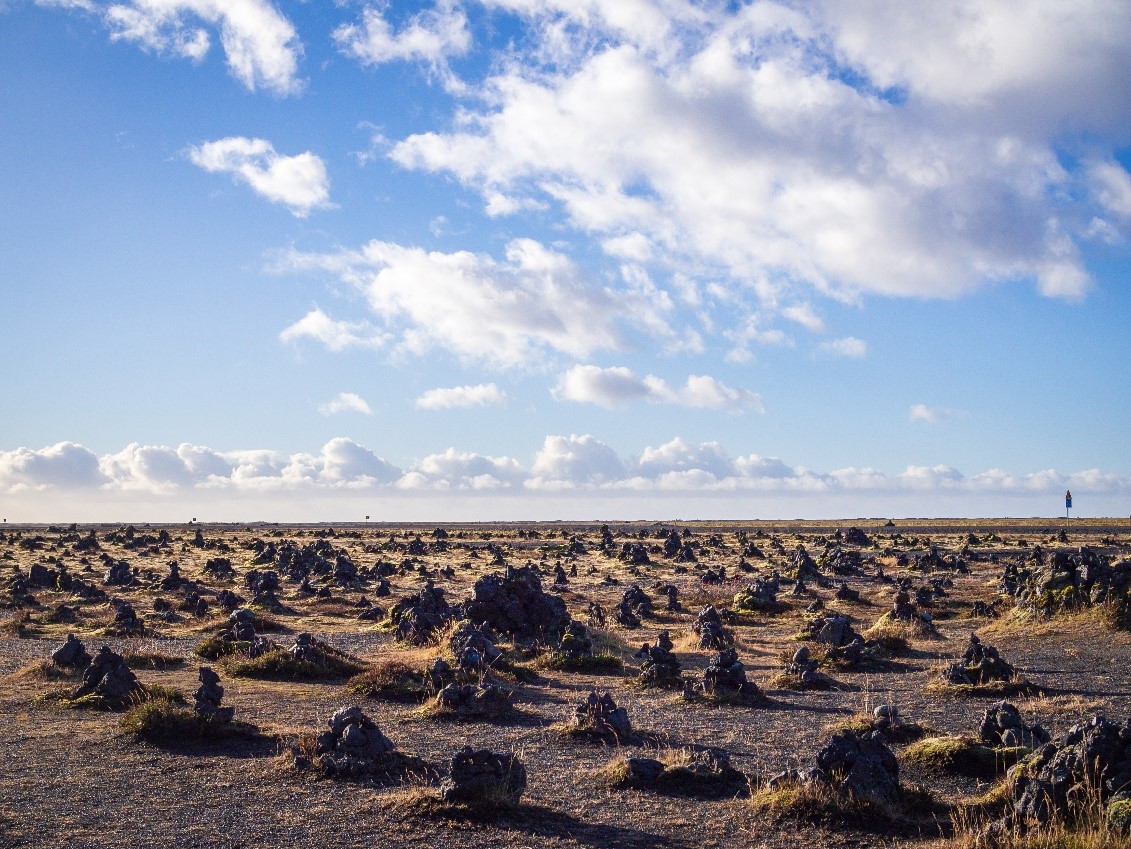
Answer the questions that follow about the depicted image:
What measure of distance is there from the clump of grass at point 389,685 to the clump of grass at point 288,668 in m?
1.56

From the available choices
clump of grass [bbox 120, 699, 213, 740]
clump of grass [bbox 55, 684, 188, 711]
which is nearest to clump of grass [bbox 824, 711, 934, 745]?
clump of grass [bbox 120, 699, 213, 740]

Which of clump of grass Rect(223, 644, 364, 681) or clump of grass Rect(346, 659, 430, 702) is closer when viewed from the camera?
clump of grass Rect(346, 659, 430, 702)

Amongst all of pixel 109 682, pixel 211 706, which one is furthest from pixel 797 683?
pixel 109 682

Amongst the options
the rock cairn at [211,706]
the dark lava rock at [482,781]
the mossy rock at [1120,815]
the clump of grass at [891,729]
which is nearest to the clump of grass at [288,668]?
the rock cairn at [211,706]

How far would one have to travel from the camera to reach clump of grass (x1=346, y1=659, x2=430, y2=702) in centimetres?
1962

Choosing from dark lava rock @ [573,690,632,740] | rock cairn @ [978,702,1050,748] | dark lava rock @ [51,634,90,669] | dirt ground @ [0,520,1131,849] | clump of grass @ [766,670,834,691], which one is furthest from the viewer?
dark lava rock @ [51,634,90,669]

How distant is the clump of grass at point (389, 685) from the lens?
19.6 m

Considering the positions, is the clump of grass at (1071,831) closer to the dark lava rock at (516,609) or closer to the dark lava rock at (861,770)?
the dark lava rock at (861,770)

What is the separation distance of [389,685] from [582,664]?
5748 mm

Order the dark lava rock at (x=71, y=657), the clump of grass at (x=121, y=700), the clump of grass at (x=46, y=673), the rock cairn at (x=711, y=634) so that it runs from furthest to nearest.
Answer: the rock cairn at (x=711, y=634) → the dark lava rock at (x=71, y=657) → the clump of grass at (x=46, y=673) → the clump of grass at (x=121, y=700)

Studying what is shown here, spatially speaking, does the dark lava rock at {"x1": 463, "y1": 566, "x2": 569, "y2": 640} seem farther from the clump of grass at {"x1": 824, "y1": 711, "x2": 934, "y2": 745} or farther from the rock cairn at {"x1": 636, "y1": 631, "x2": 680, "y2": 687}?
the clump of grass at {"x1": 824, "y1": 711, "x2": 934, "y2": 745}

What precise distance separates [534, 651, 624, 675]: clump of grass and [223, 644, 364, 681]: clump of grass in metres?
4.73

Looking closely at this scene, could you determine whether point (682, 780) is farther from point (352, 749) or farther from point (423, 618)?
point (423, 618)

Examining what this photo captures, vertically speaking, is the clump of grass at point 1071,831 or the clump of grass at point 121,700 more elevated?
the clump of grass at point 1071,831
